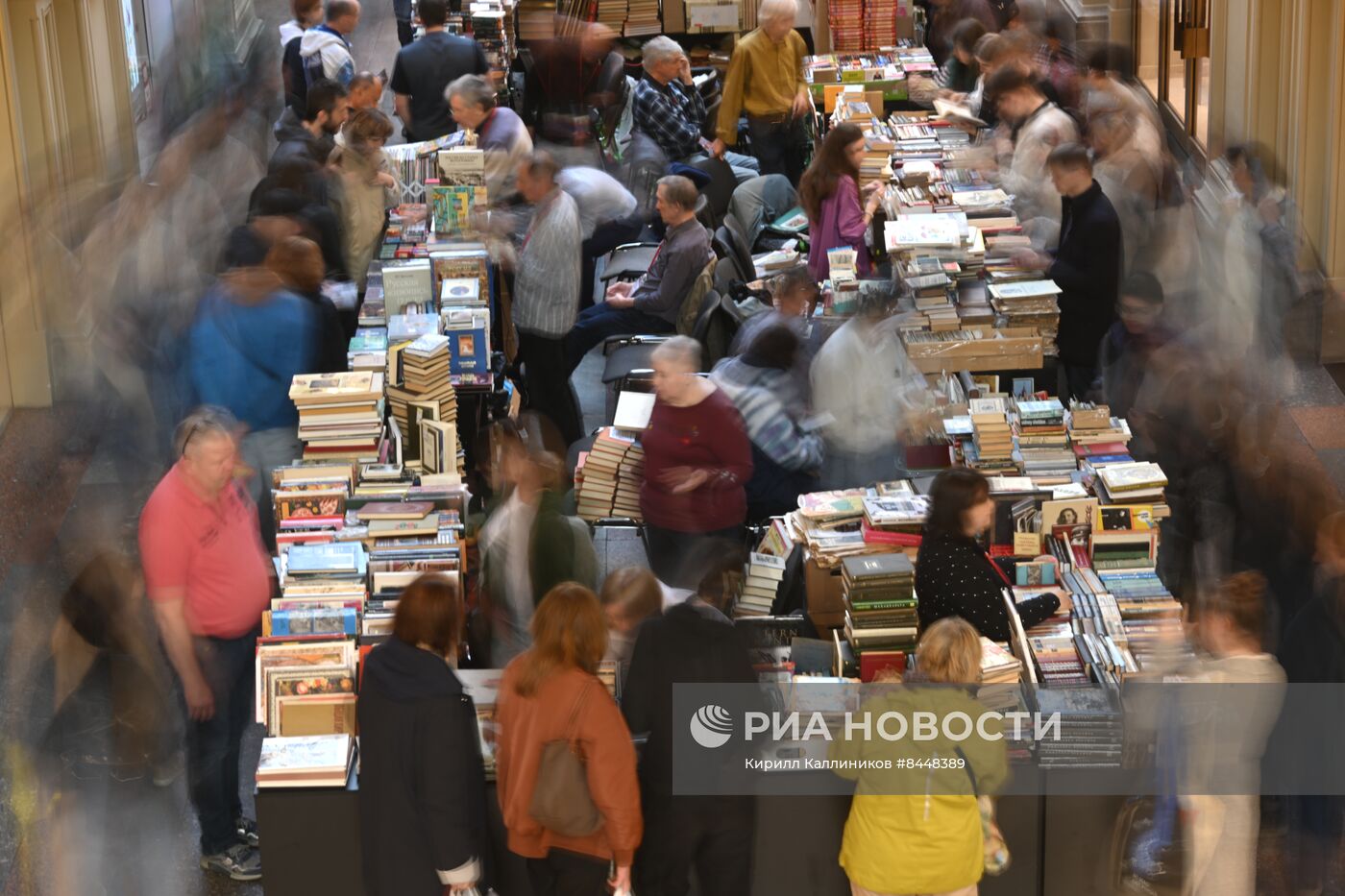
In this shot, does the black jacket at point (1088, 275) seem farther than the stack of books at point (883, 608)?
Yes

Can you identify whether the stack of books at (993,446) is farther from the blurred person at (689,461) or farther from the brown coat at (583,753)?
the brown coat at (583,753)

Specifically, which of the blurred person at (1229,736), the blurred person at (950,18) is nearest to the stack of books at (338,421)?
the blurred person at (1229,736)

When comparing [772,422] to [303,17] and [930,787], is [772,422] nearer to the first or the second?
[930,787]

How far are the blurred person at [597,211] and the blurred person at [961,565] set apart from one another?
4.86m

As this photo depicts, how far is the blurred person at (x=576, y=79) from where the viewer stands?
1399 centimetres

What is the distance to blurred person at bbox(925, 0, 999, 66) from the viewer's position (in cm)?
1395

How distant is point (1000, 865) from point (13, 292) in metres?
6.91

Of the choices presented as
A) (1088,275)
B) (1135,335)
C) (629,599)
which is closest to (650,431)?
(629,599)

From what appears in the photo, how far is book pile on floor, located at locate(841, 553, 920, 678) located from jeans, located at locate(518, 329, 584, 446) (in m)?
3.42

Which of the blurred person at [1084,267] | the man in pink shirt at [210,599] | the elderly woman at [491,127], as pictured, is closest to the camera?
the man in pink shirt at [210,599]

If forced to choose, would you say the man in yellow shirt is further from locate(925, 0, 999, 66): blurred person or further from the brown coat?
the brown coat

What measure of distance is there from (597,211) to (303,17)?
3189 mm

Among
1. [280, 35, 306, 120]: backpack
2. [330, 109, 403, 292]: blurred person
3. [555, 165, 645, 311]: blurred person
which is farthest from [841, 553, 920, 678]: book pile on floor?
[280, 35, 306, 120]: backpack

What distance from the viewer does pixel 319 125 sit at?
10891mm
